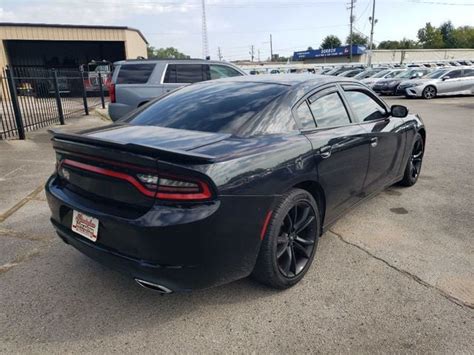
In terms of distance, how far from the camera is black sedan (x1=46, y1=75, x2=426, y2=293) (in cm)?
221

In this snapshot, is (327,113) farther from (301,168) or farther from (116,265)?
(116,265)

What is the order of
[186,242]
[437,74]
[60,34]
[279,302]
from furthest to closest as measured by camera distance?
[60,34], [437,74], [279,302], [186,242]

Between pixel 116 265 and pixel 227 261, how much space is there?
0.72 metres

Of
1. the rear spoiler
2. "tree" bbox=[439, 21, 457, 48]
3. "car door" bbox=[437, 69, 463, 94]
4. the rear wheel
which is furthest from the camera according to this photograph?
"tree" bbox=[439, 21, 457, 48]

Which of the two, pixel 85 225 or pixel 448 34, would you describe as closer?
pixel 85 225

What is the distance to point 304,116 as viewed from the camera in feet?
10.3

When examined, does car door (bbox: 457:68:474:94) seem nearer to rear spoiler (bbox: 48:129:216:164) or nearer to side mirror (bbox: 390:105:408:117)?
side mirror (bbox: 390:105:408:117)

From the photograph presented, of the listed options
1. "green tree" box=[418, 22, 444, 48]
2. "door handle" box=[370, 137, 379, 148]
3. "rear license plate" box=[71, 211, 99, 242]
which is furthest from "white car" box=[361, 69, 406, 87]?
"green tree" box=[418, 22, 444, 48]

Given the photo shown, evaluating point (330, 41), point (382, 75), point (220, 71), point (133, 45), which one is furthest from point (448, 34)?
point (220, 71)

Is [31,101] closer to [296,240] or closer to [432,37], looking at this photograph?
[296,240]

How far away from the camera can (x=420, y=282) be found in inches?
117

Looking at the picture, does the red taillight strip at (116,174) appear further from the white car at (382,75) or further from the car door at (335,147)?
the white car at (382,75)

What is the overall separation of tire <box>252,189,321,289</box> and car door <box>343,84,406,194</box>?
1164 mm

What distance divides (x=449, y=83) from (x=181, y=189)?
21.8m
